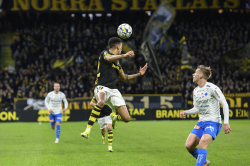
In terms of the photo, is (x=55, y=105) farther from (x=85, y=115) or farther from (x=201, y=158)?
(x=85, y=115)

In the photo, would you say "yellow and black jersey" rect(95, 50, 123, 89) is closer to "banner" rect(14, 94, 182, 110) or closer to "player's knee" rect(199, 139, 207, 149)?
"player's knee" rect(199, 139, 207, 149)

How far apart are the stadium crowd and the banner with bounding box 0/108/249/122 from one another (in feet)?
9.27

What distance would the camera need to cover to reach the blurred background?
2903cm

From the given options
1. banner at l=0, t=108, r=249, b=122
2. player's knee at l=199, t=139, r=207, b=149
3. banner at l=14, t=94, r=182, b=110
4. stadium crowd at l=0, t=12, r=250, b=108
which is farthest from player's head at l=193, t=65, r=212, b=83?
stadium crowd at l=0, t=12, r=250, b=108

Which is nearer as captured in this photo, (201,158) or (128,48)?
(201,158)

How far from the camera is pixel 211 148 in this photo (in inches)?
431

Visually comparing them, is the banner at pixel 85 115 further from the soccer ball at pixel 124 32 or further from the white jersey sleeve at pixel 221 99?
the white jersey sleeve at pixel 221 99

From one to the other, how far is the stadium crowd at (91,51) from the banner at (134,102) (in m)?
0.93

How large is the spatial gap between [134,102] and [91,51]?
10.2 m

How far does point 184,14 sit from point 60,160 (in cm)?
3448

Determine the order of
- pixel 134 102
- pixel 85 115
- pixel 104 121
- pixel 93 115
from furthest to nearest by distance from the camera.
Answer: pixel 134 102 < pixel 85 115 < pixel 104 121 < pixel 93 115

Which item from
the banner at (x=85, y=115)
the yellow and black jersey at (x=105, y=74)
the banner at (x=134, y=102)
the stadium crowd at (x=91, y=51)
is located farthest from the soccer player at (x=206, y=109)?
the stadium crowd at (x=91, y=51)

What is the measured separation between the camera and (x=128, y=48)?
30.8 m

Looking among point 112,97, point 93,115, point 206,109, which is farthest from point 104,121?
point 206,109
